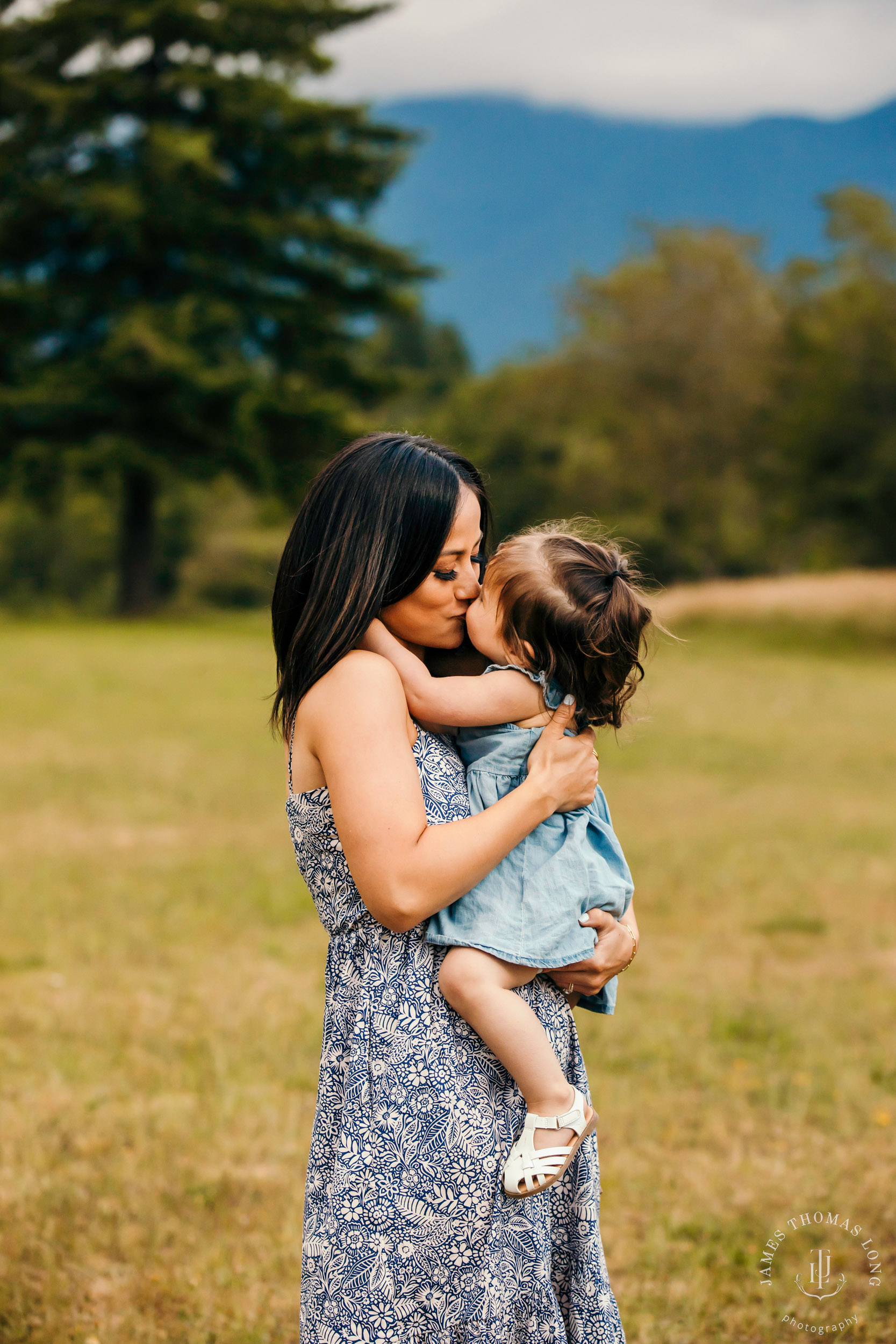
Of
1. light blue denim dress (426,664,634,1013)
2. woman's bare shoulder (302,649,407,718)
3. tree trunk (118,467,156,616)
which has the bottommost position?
tree trunk (118,467,156,616)

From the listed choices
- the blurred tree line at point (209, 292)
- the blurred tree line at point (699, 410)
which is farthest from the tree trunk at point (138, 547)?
the blurred tree line at point (699, 410)

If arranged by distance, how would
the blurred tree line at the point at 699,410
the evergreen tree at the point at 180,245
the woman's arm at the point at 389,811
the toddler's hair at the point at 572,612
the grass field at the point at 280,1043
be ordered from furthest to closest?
the blurred tree line at the point at 699,410, the evergreen tree at the point at 180,245, the grass field at the point at 280,1043, the toddler's hair at the point at 572,612, the woman's arm at the point at 389,811

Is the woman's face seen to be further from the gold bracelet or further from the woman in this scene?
the gold bracelet

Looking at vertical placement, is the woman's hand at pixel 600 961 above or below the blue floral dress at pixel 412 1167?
above

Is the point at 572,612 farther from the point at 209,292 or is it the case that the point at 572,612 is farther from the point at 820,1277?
the point at 209,292

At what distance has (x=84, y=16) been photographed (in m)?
24.7

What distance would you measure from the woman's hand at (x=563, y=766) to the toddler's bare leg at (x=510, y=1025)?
0.26 m

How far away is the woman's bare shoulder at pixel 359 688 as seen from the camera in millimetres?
1734

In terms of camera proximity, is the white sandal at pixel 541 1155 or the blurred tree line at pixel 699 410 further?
the blurred tree line at pixel 699 410

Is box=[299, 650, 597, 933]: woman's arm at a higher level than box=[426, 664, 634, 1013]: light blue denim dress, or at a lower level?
higher

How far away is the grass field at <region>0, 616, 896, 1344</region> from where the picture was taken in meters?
3.19

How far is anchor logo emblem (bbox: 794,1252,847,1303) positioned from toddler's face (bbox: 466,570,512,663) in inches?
87.6

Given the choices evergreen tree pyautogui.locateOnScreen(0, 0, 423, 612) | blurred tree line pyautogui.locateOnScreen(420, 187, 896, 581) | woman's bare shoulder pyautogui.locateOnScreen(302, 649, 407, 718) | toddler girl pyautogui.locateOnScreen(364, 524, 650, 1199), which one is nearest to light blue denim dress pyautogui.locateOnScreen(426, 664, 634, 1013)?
toddler girl pyautogui.locateOnScreen(364, 524, 650, 1199)

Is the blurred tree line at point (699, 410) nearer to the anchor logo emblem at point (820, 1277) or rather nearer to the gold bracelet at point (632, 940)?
the anchor logo emblem at point (820, 1277)
